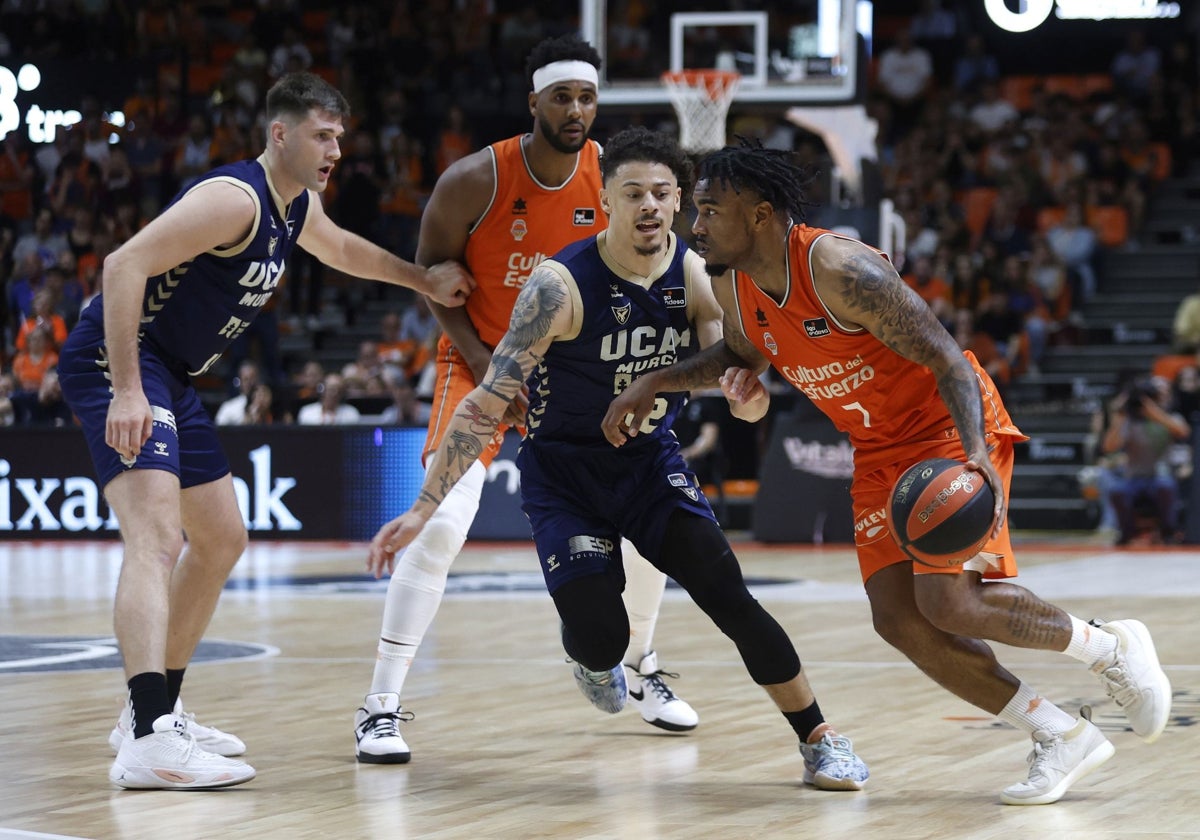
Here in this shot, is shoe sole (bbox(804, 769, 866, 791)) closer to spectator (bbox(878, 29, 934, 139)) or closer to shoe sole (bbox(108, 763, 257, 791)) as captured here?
shoe sole (bbox(108, 763, 257, 791))

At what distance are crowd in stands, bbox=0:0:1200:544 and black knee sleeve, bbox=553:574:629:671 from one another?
9920mm

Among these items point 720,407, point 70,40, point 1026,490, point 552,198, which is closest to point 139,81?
point 70,40

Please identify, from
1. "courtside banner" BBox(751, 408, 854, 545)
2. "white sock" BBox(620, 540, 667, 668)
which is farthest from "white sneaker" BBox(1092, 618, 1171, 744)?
"courtside banner" BBox(751, 408, 854, 545)

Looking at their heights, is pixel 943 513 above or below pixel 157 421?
below

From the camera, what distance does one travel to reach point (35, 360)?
1577cm

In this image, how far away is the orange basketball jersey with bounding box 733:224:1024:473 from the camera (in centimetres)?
451

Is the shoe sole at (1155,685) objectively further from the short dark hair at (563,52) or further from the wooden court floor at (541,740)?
the short dark hair at (563,52)

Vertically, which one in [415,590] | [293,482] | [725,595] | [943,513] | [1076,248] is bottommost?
[293,482]

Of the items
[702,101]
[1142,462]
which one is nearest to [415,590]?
[1142,462]

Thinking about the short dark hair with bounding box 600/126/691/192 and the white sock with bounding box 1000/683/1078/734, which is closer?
the white sock with bounding box 1000/683/1078/734

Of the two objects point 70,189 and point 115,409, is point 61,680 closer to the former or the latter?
point 115,409

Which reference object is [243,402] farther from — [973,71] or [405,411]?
[973,71]

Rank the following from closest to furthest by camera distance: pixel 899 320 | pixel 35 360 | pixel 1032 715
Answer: pixel 899 320 < pixel 1032 715 < pixel 35 360

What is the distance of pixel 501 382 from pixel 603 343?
1.26ft
